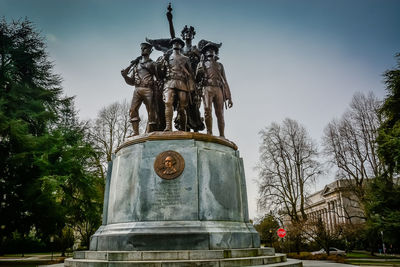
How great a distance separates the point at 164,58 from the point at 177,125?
2.34 m

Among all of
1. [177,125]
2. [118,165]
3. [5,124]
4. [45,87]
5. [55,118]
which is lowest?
[118,165]

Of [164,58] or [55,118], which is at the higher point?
[55,118]

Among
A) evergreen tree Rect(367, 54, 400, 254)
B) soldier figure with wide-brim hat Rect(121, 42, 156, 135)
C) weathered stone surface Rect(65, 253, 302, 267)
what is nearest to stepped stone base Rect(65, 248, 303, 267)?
weathered stone surface Rect(65, 253, 302, 267)

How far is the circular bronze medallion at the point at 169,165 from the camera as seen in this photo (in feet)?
23.4

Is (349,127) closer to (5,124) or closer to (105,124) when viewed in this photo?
(105,124)

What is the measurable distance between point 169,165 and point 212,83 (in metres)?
2.95

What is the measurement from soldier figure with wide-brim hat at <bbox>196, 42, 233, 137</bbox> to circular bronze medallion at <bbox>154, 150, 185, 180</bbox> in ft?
5.84

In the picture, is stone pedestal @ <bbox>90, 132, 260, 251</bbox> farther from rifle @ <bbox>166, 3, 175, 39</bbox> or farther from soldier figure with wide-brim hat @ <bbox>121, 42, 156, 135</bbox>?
rifle @ <bbox>166, 3, 175, 39</bbox>

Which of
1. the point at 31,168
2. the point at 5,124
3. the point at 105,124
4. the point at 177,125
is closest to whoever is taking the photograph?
the point at 177,125

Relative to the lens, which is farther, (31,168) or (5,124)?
(31,168)

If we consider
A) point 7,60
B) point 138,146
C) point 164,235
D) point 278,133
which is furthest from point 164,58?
point 278,133

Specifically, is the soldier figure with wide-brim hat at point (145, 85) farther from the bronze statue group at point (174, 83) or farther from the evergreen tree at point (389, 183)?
the evergreen tree at point (389, 183)

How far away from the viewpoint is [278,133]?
106ft

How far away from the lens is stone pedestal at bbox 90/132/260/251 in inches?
254
